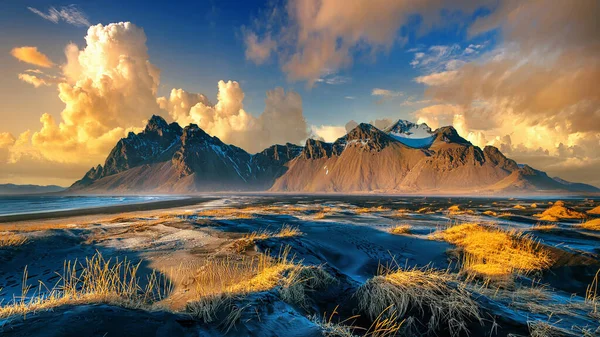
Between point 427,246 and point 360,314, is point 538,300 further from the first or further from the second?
point 427,246

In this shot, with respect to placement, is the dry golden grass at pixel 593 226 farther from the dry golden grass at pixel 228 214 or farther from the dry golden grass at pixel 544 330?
the dry golden grass at pixel 228 214

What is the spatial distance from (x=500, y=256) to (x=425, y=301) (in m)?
8.59

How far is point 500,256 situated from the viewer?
11.5m

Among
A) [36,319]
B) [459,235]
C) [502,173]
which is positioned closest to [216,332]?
[36,319]

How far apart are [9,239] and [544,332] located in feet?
60.3

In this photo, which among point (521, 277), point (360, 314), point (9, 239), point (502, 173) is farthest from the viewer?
point (502, 173)

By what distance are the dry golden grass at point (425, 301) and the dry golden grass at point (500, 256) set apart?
3.99 metres

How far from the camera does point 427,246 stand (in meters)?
14.7

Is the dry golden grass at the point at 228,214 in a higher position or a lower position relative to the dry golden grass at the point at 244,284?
lower

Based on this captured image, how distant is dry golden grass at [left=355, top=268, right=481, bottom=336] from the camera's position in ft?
16.1

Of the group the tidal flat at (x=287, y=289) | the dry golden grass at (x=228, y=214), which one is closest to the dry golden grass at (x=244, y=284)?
the tidal flat at (x=287, y=289)

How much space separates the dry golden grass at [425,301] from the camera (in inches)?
193

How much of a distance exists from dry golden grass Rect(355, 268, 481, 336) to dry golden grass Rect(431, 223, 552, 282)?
3993 millimetres

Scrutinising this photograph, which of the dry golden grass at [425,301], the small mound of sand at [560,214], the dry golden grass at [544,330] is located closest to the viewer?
the dry golden grass at [544,330]
